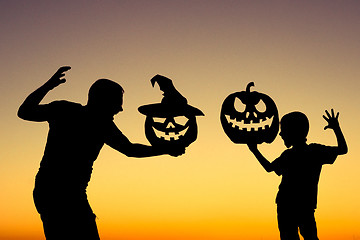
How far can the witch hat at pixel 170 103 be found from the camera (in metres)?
6.45

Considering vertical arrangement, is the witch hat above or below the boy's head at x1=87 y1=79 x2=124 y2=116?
above

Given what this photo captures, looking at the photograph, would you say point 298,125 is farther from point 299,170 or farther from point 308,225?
point 308,225

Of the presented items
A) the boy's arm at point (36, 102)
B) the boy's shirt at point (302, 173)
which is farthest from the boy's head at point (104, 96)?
the boy's shirt at point (302, 173)

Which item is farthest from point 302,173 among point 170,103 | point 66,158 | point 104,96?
point 66,158

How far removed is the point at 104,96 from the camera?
509cm

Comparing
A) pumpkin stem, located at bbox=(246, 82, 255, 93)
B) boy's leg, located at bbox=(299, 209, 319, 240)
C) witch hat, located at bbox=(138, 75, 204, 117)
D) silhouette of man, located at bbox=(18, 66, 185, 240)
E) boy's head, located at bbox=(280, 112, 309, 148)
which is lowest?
boy's leg, located at bbox=(299, 209, 319, 240)

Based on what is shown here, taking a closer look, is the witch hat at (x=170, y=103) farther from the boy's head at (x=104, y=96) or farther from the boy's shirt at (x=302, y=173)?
the boy's shirt at (x=302, y=173)

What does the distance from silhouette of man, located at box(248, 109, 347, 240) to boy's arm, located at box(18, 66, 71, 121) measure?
137 inches

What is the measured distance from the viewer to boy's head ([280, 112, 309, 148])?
21.8ft

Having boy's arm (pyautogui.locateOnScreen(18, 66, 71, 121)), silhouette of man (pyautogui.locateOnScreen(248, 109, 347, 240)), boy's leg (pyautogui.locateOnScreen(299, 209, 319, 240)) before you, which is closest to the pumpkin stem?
silhouette of man (pyautogui.locateOnScreen(248, 109, 347, 240))

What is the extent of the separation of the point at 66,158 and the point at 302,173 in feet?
11.4

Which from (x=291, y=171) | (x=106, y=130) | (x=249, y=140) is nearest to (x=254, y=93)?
(x=249, y=140)

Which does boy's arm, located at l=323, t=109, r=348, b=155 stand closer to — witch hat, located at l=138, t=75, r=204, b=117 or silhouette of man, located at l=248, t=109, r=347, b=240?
silhouette of man, located at l=248, t=109, r=347, b=240

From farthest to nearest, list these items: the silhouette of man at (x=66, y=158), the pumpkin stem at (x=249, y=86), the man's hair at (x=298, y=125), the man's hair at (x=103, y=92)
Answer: the pumpkin stem at (x=249, y=86) → the man's hair at (x=298, y=125) → the man's hair at (x=103, y=92) → the silhouette of man at (x=66, y=158)
